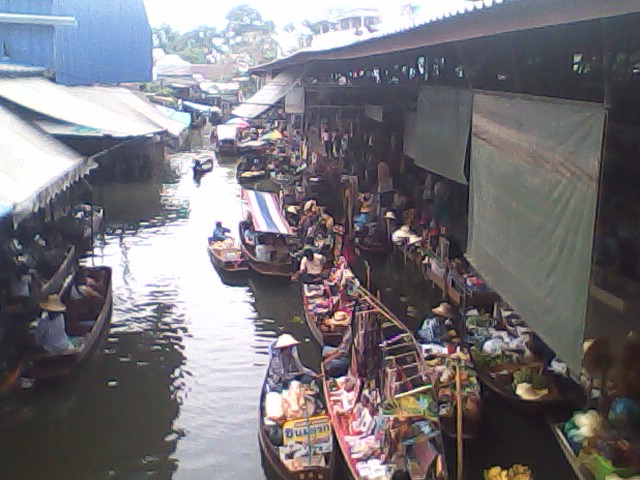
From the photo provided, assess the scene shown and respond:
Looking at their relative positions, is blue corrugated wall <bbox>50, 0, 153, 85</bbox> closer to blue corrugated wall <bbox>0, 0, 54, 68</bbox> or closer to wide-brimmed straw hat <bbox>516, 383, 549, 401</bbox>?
blue corrugated wall <bbox>0, 0, 54, 68</bbox>

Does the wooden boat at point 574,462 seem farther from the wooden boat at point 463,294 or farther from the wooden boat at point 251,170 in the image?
the wooden boat at point 251,170

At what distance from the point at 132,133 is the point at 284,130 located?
23580 millimetres

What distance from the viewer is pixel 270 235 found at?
16.4 m

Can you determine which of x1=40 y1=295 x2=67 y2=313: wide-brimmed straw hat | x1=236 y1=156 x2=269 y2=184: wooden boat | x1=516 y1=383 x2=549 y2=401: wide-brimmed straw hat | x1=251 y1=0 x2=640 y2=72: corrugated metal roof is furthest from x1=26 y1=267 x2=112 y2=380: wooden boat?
x1=236 y1=156 x2=269 y2=184: wooden boat

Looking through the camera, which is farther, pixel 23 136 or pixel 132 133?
pixel 132 133

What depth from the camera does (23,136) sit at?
11898mm

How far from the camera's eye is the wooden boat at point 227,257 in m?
16.5

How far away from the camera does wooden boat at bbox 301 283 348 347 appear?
1195cm

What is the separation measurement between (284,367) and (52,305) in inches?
157

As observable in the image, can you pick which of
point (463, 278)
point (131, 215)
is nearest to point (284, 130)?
point (131, 215)

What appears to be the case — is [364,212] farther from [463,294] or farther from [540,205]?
[540,205]

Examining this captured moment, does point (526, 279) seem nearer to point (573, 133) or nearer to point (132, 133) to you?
point (573, 133)

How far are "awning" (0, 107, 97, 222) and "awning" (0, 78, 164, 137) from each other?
46.9 inches

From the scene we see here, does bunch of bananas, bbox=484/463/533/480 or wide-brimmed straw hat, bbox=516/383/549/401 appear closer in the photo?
bunch of bananas, bbox=484/463/533/480
